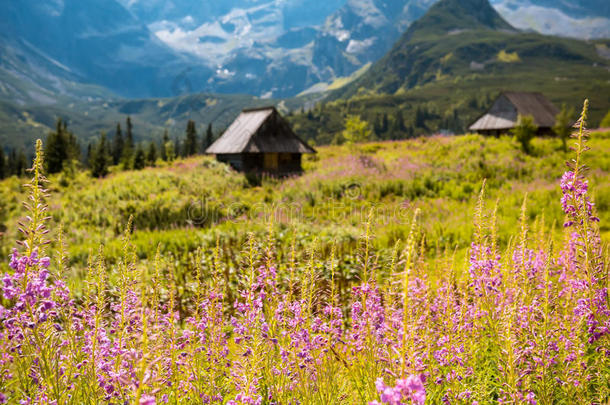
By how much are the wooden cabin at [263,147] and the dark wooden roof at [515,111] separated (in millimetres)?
19991

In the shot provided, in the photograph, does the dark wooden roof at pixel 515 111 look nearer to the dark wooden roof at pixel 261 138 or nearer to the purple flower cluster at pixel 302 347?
the dark wooden roof at pixel 261 138

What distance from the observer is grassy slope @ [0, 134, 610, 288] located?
1159 centimetres

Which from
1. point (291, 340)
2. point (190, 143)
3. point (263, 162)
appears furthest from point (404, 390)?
point (190, 143)

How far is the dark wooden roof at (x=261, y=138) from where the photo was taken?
91.6ft

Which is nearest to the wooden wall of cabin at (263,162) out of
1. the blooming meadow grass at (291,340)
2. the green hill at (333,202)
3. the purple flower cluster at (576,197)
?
the green hill at (333,202)

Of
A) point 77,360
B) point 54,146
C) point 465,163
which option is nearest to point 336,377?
point 77,360

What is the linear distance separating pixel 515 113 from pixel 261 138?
2451 cm

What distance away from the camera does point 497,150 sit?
2284cm

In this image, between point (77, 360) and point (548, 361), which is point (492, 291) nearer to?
point (548, 361)

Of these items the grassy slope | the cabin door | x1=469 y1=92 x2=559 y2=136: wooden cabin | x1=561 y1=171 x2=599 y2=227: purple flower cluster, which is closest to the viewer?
x1=561 y1=171 x2=599 y2=227: purple flower cluster

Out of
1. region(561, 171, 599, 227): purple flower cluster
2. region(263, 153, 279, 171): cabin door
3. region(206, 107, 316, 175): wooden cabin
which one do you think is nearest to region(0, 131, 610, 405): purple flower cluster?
region(561, 171, 599, 227): purple flower cluster

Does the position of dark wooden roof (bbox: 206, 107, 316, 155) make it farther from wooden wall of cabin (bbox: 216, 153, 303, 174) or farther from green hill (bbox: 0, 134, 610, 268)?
green hill (bbox: 0, 134, 610, 268)

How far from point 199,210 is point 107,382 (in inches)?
576

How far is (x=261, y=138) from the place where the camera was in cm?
2864
